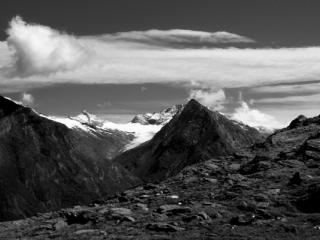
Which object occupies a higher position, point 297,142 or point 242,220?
point 297,142

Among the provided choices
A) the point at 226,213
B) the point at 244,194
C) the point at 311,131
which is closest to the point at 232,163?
the point at 311,131

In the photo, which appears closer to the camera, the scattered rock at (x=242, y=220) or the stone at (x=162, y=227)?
the stone at (x=162, y=227)

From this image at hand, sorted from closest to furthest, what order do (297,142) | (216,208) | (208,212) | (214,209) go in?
(208,212), (214,209), (216,208), (297,142)

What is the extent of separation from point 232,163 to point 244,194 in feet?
49.8

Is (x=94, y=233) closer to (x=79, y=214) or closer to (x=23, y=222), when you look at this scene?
(x=79, y=214)

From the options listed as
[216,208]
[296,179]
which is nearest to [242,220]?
[216,208]

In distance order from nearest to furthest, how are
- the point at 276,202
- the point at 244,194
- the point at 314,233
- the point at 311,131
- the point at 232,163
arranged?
the point at 314,233
the point at 276,202
the point at 244,194
the point at 232,163
the point at 311,131

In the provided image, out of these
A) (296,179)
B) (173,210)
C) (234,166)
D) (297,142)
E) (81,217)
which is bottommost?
(81,217)

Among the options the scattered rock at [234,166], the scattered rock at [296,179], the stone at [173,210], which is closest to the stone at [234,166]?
the scattered rock at [234,166]

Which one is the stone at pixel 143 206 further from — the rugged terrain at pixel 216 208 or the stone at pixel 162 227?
the stone at pixel 162 227

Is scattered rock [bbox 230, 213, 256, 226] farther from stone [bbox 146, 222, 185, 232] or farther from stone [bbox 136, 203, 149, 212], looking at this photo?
stone [bbox 136, 203, 149, 212]

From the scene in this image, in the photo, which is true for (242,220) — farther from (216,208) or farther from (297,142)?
(297,142)

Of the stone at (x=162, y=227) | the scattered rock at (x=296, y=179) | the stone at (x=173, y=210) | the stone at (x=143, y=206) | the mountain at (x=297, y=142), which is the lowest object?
the stone at (x=143, y=206)

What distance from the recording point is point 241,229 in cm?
3644
